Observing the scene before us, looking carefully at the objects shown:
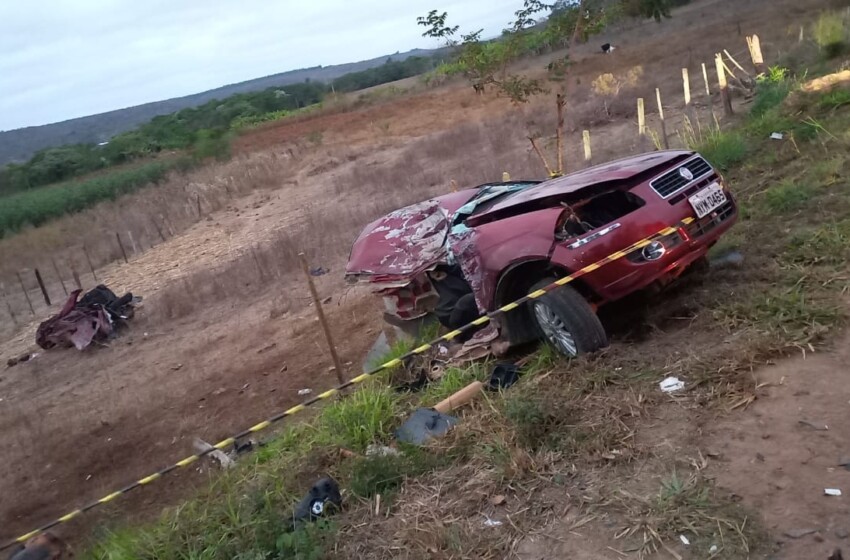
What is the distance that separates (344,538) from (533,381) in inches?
64.6

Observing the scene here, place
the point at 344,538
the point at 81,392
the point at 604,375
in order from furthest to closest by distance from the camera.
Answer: the point at 81,392 → the point at 604,375 → the point at 344,538

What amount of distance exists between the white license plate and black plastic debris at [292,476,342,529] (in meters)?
2.82

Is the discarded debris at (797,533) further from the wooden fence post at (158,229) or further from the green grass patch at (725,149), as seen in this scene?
the wooden fence post at (158,229)

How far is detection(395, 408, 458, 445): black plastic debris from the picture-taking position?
445 cm

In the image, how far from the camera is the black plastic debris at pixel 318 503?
391cm

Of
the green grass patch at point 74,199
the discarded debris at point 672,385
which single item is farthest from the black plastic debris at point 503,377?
the green grass patch at point 74,199

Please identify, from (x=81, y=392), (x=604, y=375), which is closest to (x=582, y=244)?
(x=604, y=375)

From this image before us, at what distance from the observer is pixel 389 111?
3588cm

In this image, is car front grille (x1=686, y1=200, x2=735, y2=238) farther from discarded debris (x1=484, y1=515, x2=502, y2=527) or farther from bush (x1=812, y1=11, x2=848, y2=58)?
bush (x1=812, y1=11, x2=848, y2=58)

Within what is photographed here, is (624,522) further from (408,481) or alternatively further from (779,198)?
(779,198)

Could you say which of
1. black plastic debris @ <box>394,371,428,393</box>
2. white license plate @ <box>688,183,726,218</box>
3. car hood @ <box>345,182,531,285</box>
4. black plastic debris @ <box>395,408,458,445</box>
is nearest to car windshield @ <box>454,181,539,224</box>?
car hood @ <box>345,182,531,285</box>

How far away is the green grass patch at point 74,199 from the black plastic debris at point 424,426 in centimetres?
3036

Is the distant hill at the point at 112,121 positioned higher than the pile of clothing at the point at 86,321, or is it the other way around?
the distant hill at the point at 112,121

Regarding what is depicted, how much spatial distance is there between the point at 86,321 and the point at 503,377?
34.4 feet
